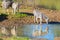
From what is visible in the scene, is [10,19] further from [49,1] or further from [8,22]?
[49,1]

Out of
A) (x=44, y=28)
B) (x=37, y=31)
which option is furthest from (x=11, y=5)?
(x=37, y=31)

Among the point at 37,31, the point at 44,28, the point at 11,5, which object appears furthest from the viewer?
the point at 11,5

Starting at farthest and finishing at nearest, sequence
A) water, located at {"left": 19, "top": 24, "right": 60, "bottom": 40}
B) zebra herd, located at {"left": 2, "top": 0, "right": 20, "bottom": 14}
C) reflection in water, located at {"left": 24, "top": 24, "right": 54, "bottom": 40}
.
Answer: zebra herd, located at {"left": 2, "top": 0, "right": 20, "bottom": 14} < water, located at {"left": 19, "top": 24, "right": 60, "bottom": 40} < reflection in water, located at {"left": 24, "top": 24, "right": 54, "bottom": 40}

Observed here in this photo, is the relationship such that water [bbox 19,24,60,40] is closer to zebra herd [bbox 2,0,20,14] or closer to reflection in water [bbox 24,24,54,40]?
reflection in water [bbox 24,24,54,40]

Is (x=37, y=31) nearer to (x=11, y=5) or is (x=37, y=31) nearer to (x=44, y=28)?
(x=44, y=28)

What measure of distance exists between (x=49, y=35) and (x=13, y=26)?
4.00m

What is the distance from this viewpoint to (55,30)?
832 inches

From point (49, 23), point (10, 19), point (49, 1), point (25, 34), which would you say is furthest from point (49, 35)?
point (49, 1)

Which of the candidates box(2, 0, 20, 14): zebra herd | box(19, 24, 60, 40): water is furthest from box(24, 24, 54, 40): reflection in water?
box(2, 0, 20, 14): zebra herd

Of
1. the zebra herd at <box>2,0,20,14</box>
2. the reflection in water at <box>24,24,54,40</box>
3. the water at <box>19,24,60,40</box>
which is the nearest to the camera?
the reflection in water at <box>24,24,54,40</box>

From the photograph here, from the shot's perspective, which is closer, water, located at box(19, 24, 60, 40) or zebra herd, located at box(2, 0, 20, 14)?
water, located at box(19, 24, 60, 40)

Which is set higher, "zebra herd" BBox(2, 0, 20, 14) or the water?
Answer: "zebra herd" BBox(2, 0, 20, 14)

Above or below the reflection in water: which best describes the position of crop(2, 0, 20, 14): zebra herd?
above

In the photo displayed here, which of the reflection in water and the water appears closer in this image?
the reflection in water
